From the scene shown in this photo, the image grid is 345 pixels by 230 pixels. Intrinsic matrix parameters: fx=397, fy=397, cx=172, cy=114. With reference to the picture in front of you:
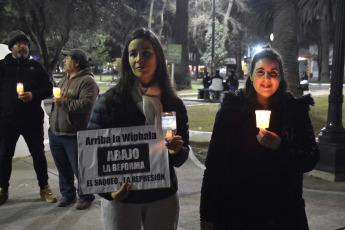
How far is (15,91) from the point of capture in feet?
15.6

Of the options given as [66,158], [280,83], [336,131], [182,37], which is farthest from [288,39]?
[182,37]

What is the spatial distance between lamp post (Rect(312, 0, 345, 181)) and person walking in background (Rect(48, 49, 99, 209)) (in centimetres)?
398

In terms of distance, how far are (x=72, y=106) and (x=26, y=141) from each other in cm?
90

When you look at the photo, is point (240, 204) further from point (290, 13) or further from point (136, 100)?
point (290, 13)

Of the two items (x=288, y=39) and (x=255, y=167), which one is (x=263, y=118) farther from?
(x=288, y=39)

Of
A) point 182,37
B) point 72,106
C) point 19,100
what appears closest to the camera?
point 72,106

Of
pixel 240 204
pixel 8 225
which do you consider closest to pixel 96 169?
pixel 240 204

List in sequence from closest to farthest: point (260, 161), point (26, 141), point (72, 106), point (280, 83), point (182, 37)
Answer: point (260, 161), point (280, 83), point (72, 106), point (26, 141), point (182, 37)

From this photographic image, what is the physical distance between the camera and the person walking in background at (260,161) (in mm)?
2285

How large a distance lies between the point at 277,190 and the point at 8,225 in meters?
3.22

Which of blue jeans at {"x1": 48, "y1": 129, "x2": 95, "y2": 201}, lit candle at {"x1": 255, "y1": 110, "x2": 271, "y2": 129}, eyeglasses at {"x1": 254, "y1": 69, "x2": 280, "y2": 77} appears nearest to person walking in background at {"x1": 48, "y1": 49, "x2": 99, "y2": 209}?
blue jeans at {"x1": 48, "y1": 129, "x2": 95, "y2": 201}

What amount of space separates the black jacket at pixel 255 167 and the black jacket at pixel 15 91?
3.11 meters

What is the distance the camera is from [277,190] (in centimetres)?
229

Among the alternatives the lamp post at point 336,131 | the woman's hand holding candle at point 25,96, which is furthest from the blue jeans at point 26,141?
the lamp post at point 336,131
